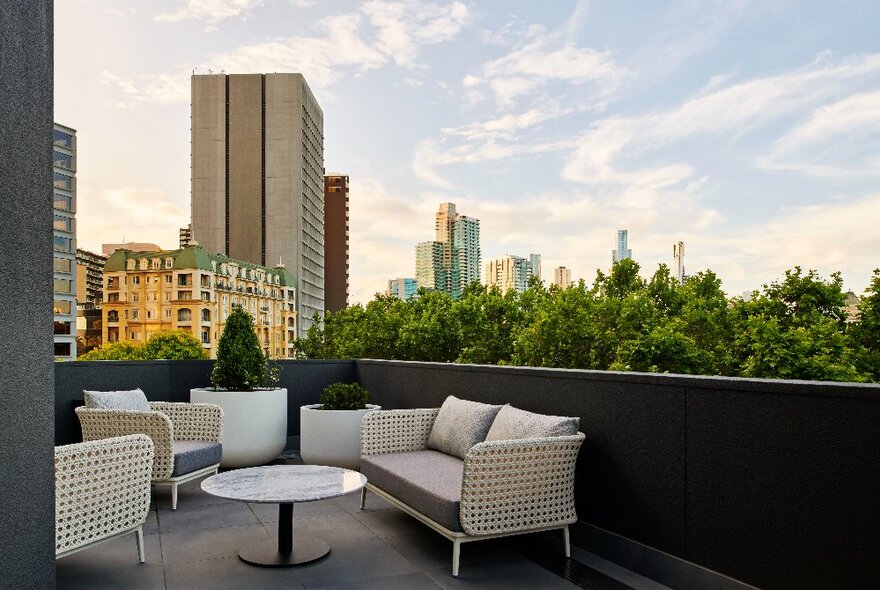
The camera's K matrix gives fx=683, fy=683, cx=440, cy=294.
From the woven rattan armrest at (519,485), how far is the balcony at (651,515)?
205mm

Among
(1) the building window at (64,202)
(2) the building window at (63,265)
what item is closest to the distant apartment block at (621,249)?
(1) the building window at (64,202)

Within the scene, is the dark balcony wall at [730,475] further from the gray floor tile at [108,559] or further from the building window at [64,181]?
the building window at [64,181]

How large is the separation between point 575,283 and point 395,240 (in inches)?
481

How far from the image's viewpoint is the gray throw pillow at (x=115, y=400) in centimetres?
537

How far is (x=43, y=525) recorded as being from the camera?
1.92m

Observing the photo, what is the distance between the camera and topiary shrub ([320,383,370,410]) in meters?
6.07

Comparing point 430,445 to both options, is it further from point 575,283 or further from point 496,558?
point 575,283

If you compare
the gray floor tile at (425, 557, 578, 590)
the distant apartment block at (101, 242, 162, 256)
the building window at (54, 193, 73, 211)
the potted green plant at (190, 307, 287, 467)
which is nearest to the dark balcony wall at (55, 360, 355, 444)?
the potted green plant at (190, 307, 287, 467)

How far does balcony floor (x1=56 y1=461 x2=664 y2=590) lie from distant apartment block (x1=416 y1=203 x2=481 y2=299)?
245ft

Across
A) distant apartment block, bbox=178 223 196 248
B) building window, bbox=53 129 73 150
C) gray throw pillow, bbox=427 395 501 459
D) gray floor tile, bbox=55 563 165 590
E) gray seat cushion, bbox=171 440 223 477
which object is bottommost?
gray floor tile, bbox=55 563 165 590

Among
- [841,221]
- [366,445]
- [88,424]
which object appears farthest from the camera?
[841,221]

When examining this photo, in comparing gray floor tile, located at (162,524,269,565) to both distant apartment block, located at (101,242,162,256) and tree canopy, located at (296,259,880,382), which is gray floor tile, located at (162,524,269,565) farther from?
distant apartment block, located at (101,242,162,256)

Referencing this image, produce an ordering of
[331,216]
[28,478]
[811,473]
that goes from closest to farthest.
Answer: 1. [28,478]
2. [811,473]
3. [331,216]

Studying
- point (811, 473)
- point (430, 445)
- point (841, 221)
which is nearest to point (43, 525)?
point (811, 473)
